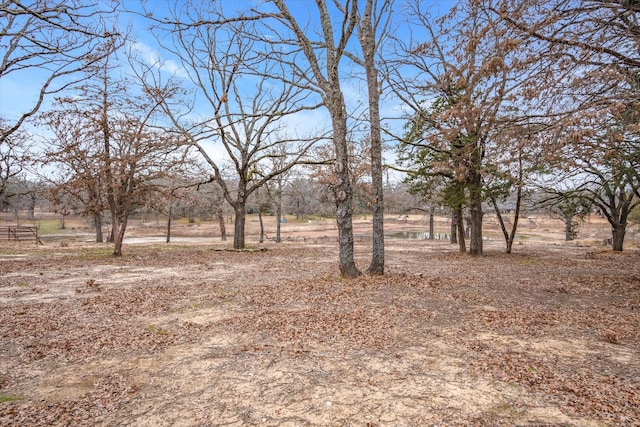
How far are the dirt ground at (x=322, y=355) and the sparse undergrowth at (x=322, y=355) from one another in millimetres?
20

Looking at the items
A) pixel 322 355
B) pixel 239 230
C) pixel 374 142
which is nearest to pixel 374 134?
pixel 374 142

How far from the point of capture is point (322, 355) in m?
4.14

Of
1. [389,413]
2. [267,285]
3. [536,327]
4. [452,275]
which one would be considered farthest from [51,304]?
[452,275]

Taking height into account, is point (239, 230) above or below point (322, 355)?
above

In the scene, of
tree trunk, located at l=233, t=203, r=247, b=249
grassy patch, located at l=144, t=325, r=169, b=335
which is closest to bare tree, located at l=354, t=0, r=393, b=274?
grassy patch, located at l=144, t=325, r=169, b=335

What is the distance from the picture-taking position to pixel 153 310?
20.8ft

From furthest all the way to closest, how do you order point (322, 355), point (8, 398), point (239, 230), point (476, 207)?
1. point (239, 230)
2. point (476, 207)
3. point (322, 355)
4. point (8, 398)

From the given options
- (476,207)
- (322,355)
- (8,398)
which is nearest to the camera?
(8,398)

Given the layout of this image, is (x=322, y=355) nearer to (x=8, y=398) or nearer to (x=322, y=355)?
(x=322, y=355)

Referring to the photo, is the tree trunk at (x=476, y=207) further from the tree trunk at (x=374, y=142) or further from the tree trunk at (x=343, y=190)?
the tree trunk at (x=343, y=190)

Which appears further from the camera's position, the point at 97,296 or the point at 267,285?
the point at 267,285

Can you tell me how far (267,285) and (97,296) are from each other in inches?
141

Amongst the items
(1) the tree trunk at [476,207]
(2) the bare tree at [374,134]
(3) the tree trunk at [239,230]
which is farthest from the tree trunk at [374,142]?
(3) the tree trunk at [239,230]

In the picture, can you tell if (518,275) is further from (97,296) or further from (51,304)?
(51,304)
